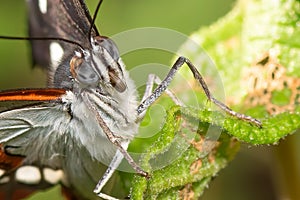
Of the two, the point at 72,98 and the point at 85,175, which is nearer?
the point at 72,98

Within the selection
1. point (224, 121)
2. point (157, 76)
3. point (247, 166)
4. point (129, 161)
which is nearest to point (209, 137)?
point (224, 121)

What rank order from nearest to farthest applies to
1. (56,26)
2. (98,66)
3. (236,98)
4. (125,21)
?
(98,66) → (236,98) → (56,26) → (125,21)

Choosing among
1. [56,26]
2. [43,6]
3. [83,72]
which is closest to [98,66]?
[83,72]

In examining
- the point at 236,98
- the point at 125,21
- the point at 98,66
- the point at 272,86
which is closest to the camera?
the point at 98,66

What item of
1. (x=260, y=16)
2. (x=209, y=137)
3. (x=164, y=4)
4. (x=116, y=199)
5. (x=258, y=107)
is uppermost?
(x=164, y=4)

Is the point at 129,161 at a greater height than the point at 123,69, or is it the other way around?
the point at 123,69

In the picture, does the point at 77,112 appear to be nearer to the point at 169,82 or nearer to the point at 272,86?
the point at 169,82

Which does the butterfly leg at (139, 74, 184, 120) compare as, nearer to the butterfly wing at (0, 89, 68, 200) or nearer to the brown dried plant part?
the brown dried plant part

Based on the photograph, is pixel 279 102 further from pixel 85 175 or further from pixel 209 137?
pixel 85 175
